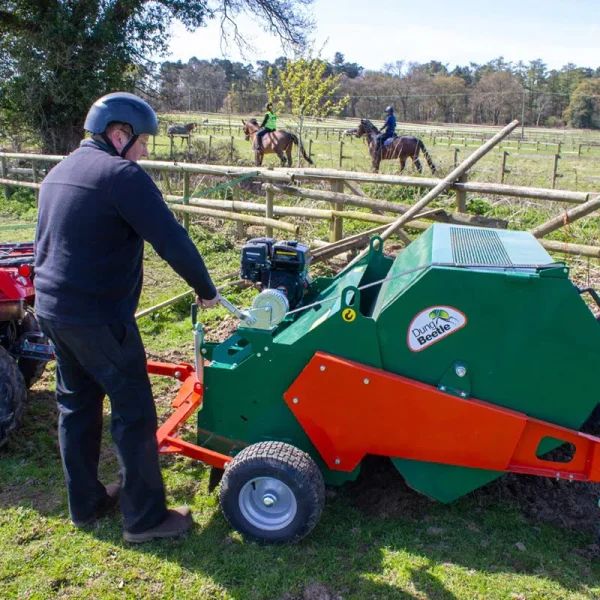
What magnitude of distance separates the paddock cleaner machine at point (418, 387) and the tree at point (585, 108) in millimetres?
56725

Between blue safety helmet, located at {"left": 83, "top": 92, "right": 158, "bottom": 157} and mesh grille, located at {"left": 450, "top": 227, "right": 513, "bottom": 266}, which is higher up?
blue safety helmet, located at {"left": 83, "top": 92, "right": 158, "bottom": 157}

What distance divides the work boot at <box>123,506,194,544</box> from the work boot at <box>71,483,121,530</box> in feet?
0.87

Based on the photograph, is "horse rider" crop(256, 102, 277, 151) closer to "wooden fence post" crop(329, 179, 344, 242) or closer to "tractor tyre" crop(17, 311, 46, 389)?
"wooden fence post" crop(329, 179, 344, 242)

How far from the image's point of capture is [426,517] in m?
3.37

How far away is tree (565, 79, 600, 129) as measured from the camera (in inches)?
2063

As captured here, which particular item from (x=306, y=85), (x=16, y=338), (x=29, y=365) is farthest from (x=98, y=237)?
(x=306, y=85)

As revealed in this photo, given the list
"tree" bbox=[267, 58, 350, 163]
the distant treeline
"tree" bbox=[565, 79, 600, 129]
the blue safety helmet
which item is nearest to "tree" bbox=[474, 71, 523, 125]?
the distant treeline

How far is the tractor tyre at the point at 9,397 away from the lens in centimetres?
381

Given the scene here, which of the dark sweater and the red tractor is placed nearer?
the dark sweater

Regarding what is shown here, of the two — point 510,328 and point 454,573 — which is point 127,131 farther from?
point 454,573

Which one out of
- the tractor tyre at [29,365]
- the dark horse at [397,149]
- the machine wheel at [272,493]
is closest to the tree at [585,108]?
the dark horse at [397,149]

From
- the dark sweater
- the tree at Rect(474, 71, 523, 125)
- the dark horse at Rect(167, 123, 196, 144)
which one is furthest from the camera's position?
the tree at Rect(474, 71, 523, 125)

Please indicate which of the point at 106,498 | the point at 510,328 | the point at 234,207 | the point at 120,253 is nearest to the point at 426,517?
the point at 510,328

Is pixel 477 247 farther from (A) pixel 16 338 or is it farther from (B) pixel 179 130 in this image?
(B) pixel 179 130
